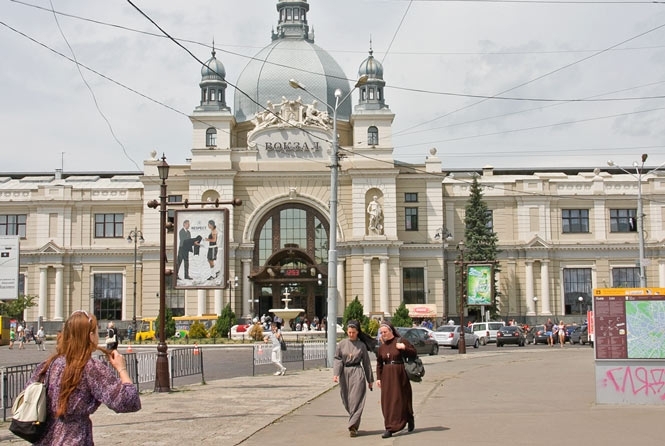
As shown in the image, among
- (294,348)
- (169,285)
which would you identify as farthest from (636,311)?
(169,285)

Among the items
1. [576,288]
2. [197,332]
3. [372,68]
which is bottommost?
[197,332]

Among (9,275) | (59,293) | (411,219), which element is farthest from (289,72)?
(9,275)

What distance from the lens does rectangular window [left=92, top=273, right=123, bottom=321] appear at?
218ft

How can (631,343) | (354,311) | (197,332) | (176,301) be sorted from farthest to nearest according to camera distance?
(176,301) → (354,311) → (197,332) → (631,343)

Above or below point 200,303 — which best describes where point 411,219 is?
above

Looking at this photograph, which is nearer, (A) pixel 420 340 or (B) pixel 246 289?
(A) pixel 420 340

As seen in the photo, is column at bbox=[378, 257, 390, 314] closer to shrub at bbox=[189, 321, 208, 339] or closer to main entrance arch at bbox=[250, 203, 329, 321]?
main entrance arch at bbox=[250, 203, 329, 321]

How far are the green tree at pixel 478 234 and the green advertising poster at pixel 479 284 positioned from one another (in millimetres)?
10558

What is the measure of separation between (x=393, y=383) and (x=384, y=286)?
161ft

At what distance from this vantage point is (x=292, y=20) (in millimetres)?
74375

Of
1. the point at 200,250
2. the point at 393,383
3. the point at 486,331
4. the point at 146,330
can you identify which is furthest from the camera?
the point at 146,330

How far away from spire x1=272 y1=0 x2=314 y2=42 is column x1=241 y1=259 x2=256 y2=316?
827 inches

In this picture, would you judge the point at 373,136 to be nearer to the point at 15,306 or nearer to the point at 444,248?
the point at 444,248

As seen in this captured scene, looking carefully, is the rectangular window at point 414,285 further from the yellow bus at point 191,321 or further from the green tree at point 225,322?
the yellow bus at point 191,321
